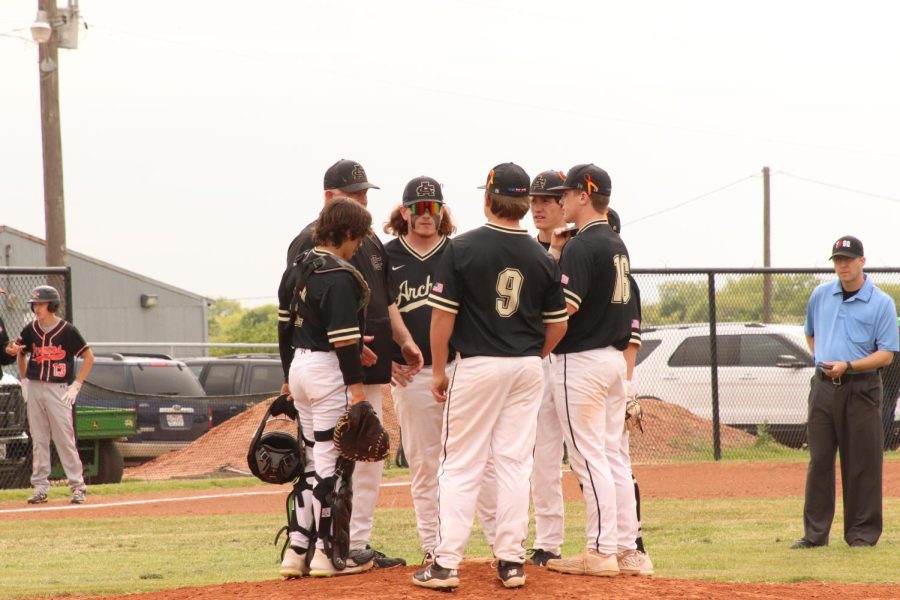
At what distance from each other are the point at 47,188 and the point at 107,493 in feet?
23.3

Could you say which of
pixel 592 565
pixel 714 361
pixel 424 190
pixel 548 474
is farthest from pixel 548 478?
pixel 714 361

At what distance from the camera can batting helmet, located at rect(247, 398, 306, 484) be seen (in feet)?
21.8

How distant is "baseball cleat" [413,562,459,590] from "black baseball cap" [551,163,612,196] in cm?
218

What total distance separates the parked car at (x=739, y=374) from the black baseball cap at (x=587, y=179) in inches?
411

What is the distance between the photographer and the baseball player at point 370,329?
6598 mm

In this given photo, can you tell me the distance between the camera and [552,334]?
6180 mm

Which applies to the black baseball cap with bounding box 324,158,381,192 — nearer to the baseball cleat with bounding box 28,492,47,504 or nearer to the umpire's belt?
the umpire's belt

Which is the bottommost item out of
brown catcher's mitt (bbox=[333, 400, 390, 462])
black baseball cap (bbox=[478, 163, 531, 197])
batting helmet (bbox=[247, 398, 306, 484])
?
batting helmet (bbox=[247, 398, 306, 484])

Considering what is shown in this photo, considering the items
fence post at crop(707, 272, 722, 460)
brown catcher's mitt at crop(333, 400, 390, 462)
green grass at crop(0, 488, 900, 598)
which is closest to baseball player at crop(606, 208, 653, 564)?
green grass at crop(0, 488, 900, 598)

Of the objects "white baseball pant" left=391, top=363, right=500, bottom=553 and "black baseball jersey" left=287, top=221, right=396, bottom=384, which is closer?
"black baseball jersey" left=287, top=221, right=396, bottom=384

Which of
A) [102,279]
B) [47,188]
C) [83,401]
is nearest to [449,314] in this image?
[83,401]

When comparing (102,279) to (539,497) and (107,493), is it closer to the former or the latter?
(107,493)

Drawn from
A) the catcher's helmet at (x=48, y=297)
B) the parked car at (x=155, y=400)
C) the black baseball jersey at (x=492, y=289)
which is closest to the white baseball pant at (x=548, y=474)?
the black baseball jersey at (x=492, y=289)

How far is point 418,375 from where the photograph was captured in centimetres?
668
